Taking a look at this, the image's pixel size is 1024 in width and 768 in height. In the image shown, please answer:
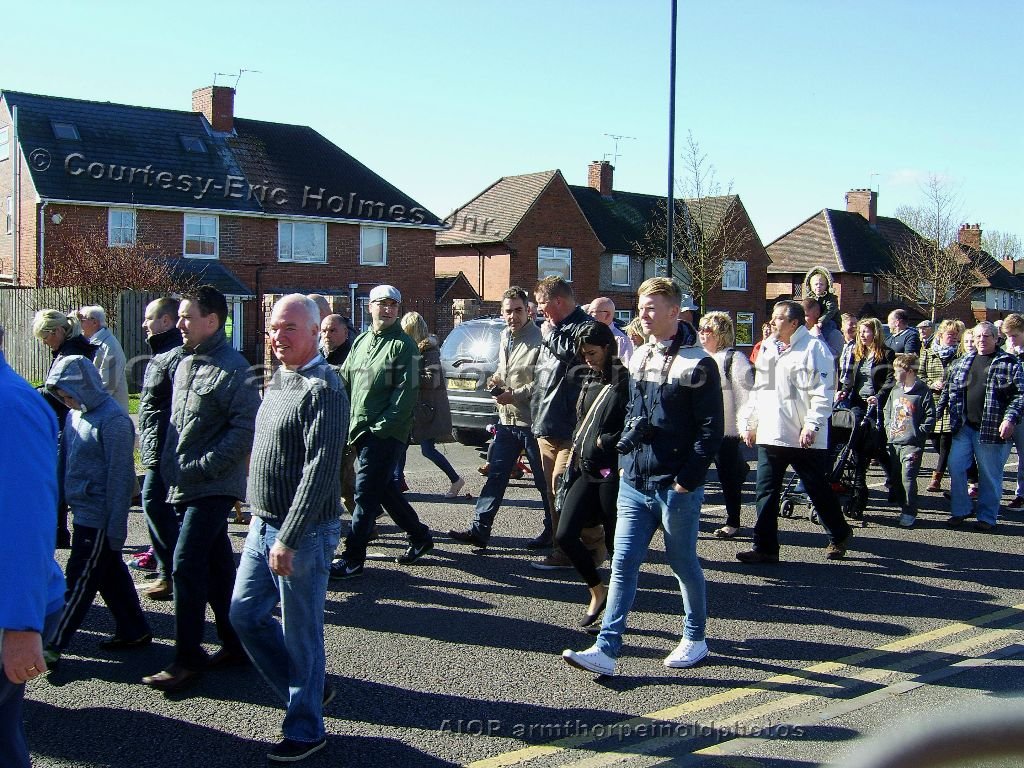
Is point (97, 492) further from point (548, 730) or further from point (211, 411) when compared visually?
point (548, 730)

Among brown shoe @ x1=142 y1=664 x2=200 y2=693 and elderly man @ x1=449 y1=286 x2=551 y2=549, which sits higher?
elderly man @ x1=449 y1=286 x2=551 y2=549

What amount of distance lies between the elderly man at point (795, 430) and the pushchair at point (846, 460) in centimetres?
144

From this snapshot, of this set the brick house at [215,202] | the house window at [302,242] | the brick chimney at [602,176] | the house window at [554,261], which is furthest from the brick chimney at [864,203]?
the house window at [302,242]

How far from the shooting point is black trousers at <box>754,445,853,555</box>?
771 centimetres

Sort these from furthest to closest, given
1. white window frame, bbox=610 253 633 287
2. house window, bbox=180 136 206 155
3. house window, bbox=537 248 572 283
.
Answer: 1. white window frame, bbox=610 253 633 287
2. house window, bbox=537 248 572 283
3. house window, bbox=180 136 206 155

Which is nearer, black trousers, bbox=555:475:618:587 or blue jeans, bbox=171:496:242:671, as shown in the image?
blue jeans, bbox=171:496:242:671

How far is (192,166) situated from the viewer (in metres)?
36.0

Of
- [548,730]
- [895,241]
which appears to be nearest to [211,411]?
[548,730]

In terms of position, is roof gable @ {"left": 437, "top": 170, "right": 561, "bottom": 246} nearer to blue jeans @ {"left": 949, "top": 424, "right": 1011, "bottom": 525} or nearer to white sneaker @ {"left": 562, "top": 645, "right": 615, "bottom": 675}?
blue jeans @ {"left": 949, "top": 424, "right": 1011, "bottom": 525}

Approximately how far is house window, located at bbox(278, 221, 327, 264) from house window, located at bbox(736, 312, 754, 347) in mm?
24787

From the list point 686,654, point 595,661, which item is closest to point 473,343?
point 686,654

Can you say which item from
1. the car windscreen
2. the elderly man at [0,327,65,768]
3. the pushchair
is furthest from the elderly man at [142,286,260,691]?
the car windscreen

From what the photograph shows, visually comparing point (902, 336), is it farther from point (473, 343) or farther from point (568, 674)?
point (568, 674)

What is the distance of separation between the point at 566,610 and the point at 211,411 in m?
2.66
